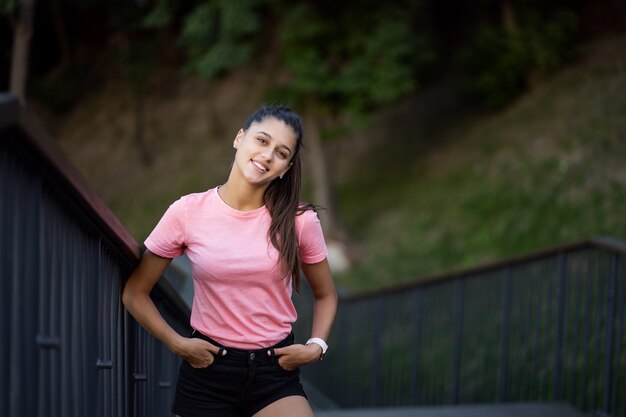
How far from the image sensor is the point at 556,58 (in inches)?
Result: 651

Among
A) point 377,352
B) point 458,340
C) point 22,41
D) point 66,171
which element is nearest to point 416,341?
point 458,340

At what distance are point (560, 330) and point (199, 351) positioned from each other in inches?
160

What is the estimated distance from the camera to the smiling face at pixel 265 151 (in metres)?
2.81

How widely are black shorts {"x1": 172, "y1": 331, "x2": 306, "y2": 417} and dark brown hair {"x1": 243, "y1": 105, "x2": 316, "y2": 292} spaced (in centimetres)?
30

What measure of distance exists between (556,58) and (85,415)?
15476 mm

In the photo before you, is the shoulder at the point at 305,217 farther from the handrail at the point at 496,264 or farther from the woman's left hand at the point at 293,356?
the handrail at the point at 496,264

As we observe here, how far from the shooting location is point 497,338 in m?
9.41

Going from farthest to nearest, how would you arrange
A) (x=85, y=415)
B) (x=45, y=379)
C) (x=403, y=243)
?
(x=403, y=243) < (x=85, y=415) < (x=45, y=379)

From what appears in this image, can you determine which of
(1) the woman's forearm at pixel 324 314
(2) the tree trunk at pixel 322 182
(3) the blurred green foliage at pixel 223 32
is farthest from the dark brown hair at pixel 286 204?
(2) the tree trunk at pixel 322 182

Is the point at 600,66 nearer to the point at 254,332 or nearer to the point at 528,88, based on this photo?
the point at 528,88

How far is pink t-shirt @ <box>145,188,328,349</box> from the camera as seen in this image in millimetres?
2721

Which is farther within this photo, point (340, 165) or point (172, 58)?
point (172, 58)

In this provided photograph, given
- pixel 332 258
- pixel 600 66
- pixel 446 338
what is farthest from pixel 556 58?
pixel 446 338

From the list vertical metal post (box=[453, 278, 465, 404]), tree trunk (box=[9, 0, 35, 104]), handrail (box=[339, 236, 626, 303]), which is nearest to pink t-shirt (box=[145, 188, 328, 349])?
handrail (box=[339, 236, 626, 303])
